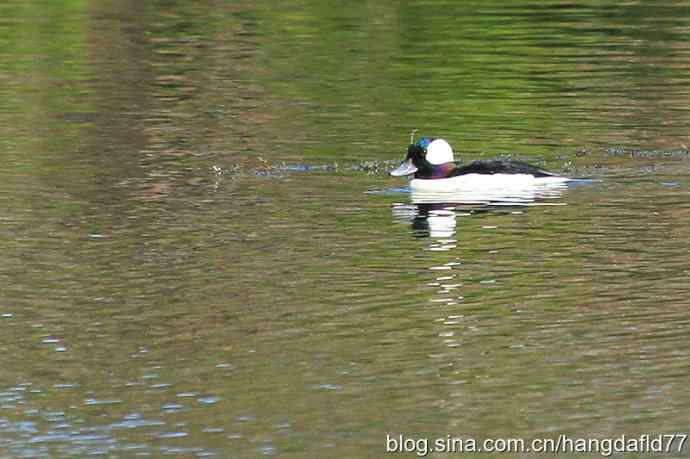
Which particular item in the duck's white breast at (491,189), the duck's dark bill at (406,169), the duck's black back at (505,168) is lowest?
the duck's white breast at (491,189)

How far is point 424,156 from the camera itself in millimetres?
16219

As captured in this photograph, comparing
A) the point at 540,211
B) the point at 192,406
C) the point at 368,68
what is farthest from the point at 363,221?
the point at 368,68

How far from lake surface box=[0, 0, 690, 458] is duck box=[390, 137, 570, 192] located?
300 millimetres

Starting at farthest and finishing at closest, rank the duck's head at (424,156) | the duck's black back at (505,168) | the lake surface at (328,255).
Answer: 1. the duck's head at (424,156)
2. the duck's black back at (505,168)
3. the lake surface at (328,255)

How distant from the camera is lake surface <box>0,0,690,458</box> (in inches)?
367

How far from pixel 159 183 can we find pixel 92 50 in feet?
35.6

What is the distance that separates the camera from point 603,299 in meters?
11.5

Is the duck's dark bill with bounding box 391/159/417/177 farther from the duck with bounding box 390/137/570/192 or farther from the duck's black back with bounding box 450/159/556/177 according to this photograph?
the duck's black back with bounding box 450/159/556/177

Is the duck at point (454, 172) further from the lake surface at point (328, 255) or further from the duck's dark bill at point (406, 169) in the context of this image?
the lake surface at point (328, 255)

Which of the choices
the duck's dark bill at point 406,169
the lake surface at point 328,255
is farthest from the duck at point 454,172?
the lake surface at point 328,255

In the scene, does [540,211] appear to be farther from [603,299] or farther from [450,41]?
[450,41]

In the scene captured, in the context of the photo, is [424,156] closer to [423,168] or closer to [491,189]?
[423,168]

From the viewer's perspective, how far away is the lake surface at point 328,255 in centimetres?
932

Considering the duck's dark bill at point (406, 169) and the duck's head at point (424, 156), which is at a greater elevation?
the duck's head at point (424, 156)
